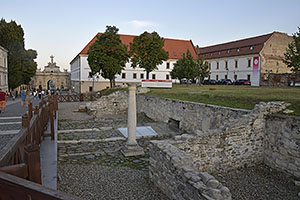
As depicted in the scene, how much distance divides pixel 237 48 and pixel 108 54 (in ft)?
102

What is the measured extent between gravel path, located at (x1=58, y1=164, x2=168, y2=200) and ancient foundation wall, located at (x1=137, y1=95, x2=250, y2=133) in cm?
364

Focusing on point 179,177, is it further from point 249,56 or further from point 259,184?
point 249,56

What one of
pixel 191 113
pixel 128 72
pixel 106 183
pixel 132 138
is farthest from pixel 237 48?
pixel 106 183

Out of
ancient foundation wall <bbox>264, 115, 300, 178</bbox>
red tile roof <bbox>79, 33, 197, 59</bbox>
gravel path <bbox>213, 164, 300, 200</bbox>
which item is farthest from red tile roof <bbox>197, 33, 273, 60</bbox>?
gravel path <bbox>213, 164, 300, 200</bbox>

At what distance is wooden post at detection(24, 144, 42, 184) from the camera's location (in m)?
1.83

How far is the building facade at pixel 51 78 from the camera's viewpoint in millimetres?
67125

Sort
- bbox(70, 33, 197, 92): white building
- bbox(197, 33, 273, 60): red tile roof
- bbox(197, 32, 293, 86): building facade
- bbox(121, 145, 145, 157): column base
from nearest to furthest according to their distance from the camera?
bbox(121, 145, 145, 157): column base, bbox(197, 32, 293, 86): building facade, bbox(197, 33, 273, 60): red tile roof, bbox(70, 33, 197, 92): white building

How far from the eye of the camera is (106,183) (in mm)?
6414

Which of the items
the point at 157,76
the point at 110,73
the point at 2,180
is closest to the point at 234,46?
the point at 157,76

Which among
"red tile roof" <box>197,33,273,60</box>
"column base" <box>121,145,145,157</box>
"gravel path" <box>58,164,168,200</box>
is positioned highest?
"red tile roof" <box>197,33,273,60</box>

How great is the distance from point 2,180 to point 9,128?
1229 centimetres

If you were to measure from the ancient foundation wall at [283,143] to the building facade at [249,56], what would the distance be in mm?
33630

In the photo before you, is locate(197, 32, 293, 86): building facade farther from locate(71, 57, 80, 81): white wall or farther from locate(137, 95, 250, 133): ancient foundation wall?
locate(71, 57, 80, 81): white wall

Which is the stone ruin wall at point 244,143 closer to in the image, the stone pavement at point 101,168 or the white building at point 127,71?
the stone pavement at point 101,168
